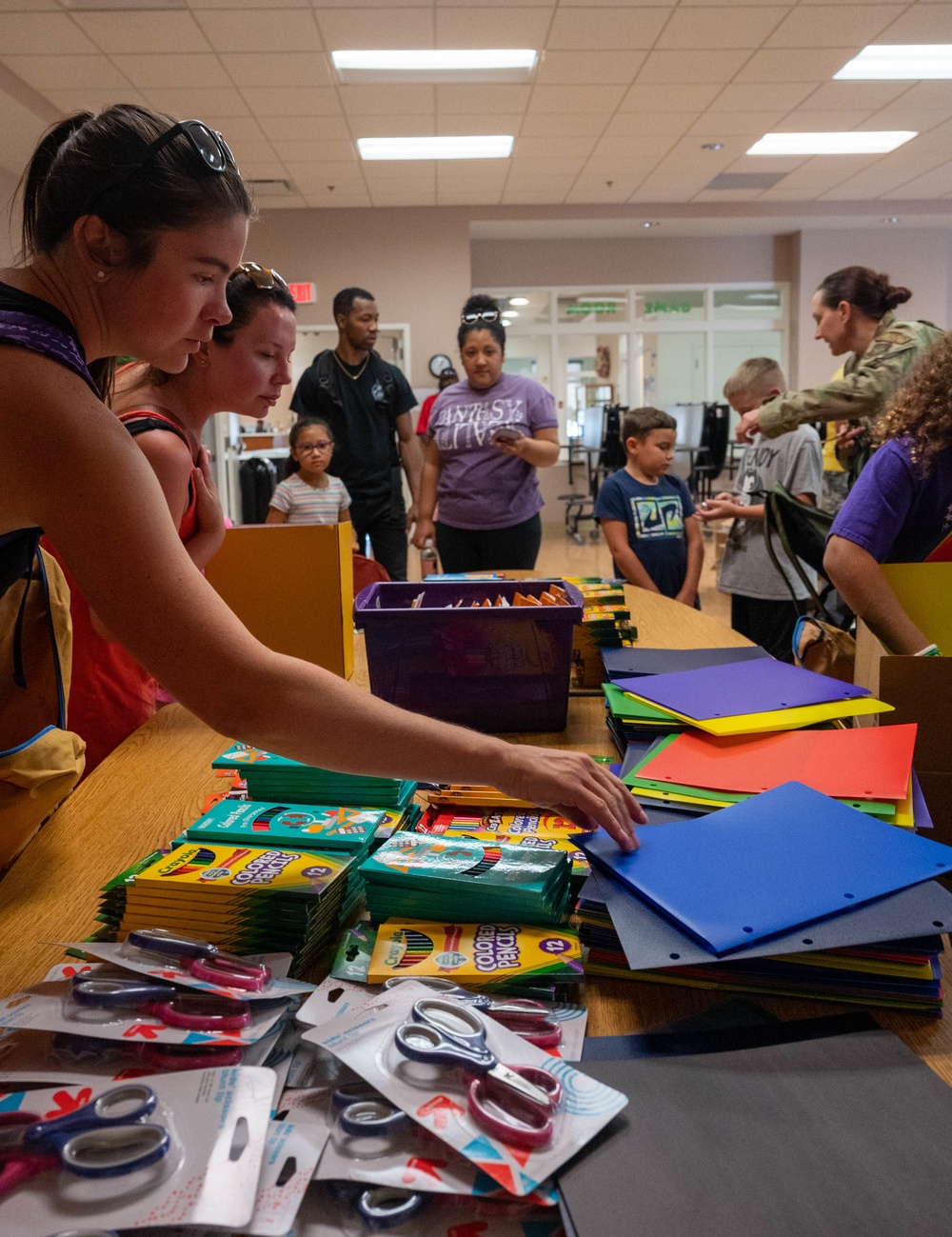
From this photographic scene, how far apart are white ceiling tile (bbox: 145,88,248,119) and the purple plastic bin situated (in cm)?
572

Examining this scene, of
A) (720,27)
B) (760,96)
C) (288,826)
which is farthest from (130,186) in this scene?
(760,96)

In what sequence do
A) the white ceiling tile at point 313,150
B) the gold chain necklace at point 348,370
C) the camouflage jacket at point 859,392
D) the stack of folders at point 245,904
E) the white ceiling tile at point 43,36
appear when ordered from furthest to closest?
1. the white ceiling tile at point 313,150
2. the white ceiling tile at point 43,36
3. the gold chain necklace at point 348,370
4. the camouflage jacket at point 859,392
5. the stack of folders at point 245,904

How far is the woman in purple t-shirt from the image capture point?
3113mm

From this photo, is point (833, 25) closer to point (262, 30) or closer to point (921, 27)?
point (921, 27)

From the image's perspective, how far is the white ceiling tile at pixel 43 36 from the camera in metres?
4.77

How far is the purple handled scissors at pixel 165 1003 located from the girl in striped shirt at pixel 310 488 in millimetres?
3031

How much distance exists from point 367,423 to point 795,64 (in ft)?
12.7

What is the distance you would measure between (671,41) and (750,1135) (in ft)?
19.5

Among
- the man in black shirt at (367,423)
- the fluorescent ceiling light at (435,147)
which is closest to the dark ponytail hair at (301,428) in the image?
the man in black shirt at (367,423)

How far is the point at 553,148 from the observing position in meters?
7.11

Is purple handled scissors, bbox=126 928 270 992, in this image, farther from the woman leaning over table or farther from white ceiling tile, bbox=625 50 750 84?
white ceiling tile, bbox=625 50 750 84

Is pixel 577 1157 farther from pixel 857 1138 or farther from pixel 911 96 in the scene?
pixel 911 96

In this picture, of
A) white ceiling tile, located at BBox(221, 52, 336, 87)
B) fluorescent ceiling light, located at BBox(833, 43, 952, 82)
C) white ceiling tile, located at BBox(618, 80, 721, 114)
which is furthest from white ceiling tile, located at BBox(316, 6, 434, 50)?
fluorescent ceiling light, located at BBox(833, 43, 952, 82)

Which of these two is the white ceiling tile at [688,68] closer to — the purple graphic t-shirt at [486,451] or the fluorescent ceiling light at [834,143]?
the fluorescent ceiling light at [834,143]
